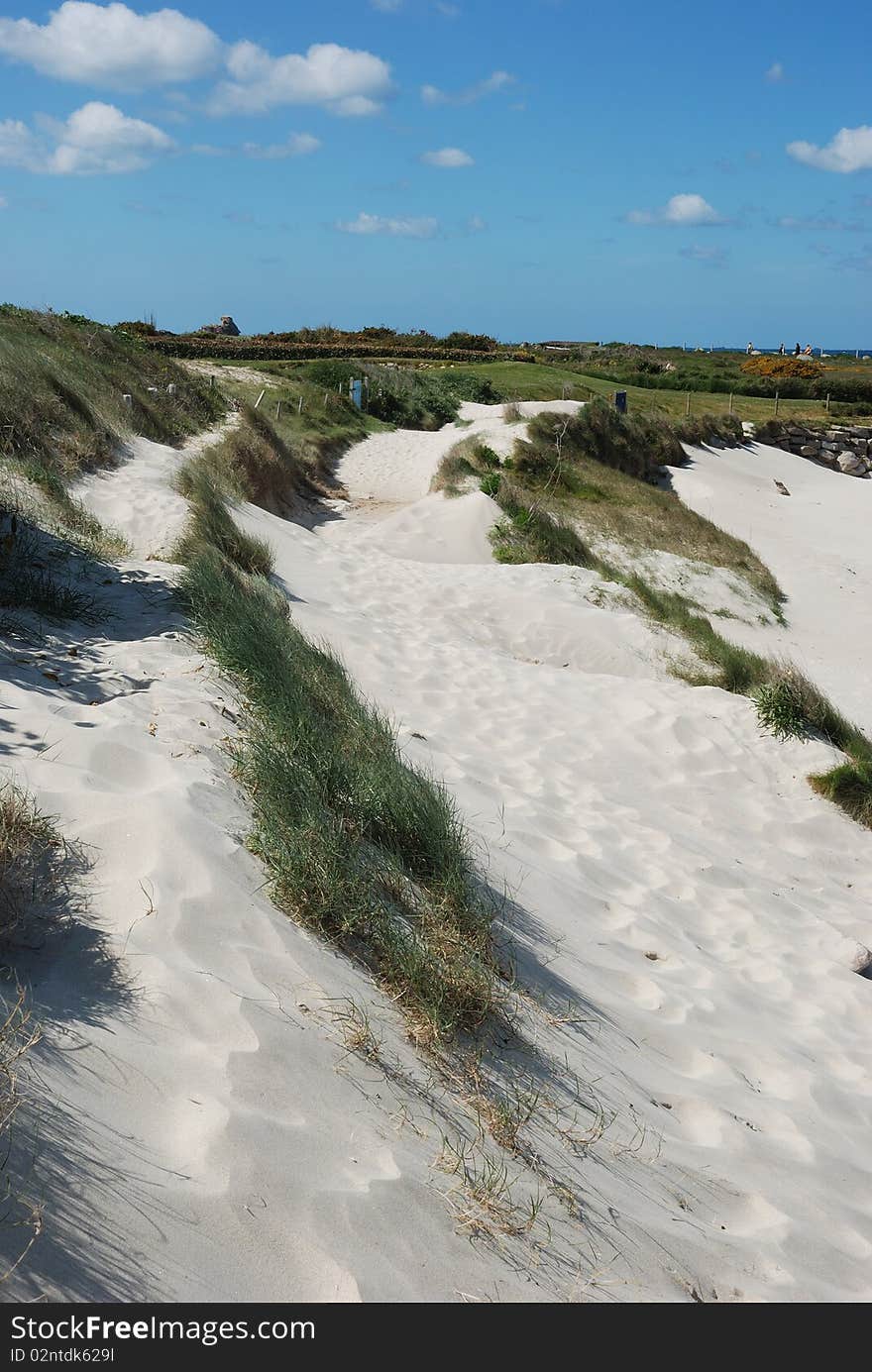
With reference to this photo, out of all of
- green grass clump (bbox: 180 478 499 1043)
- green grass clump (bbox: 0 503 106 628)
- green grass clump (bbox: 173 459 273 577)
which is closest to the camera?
green grass clump (bbox: 180 478 499 1043)

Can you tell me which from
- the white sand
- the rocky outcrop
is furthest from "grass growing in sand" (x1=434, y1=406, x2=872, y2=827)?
the rocky outcrop

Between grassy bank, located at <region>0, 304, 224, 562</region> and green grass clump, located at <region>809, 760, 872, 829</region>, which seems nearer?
green grass clump, located at <region>809, 760, 872, 829</region>

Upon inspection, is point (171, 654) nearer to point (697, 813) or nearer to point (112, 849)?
point (112, 849)

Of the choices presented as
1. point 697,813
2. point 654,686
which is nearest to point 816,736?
point 654,686

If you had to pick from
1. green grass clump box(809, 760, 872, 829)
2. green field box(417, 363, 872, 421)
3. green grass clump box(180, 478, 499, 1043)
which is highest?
green field box(417, 363, 872, 421)

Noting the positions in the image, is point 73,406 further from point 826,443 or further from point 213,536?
point 826,443

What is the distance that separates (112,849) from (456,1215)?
5.11 ft

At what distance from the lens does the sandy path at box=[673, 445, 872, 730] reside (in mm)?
14219

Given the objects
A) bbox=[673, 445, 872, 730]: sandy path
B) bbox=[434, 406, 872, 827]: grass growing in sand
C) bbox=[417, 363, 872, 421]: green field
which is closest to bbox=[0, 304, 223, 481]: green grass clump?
bbox=[434, 406, 872, 827]: grass growing in sand

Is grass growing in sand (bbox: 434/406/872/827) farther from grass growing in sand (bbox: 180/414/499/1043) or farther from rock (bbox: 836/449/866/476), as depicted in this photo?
rock (bbox: 836/449/866/476)

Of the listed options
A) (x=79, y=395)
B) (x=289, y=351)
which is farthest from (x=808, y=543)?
(x=289, y=351)

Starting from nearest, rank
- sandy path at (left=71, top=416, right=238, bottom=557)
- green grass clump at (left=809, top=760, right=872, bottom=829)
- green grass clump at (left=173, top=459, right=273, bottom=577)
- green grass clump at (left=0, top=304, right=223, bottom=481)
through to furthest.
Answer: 1. green grass clump at (left=809, top=760, right=872, bottom=829)
2. green grass clump at (left=173, top=459, right=273, bottom=577)
3. sandy path at (left=71, top=416, right=238, bottom=557)
4. green grass clump at (left=0, top=304, right=223, bottom=481)

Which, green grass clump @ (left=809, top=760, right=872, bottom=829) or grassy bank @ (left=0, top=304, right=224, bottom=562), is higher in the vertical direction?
grassy bank @ (left=0, top=304, right=224, bottom=562)
